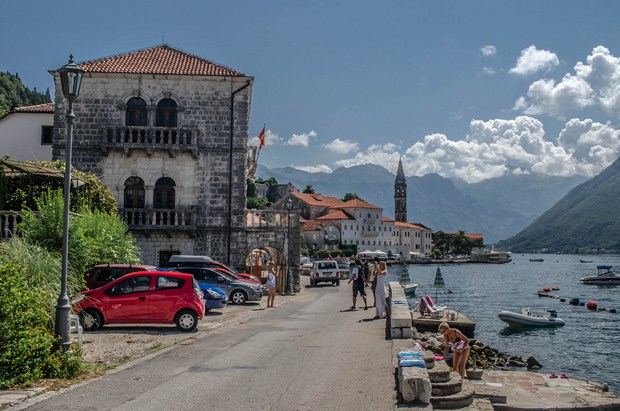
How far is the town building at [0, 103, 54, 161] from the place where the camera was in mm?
33406

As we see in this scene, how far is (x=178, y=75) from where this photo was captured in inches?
1272

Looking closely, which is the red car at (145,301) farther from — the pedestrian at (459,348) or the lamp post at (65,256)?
the pedestrian at (459,348)

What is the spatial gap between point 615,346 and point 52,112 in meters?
32.1

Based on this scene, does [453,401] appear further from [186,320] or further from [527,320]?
[527,320]

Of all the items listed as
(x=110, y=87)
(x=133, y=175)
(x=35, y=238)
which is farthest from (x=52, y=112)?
(x=35, y=238)

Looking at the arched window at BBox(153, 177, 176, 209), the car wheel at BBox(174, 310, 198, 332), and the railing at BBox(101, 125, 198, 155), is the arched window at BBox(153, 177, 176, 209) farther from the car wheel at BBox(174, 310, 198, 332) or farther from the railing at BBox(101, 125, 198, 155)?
the car wheel at BBox(174, 310, 198, 332)

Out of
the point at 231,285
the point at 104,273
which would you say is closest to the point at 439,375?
the point at 104,273

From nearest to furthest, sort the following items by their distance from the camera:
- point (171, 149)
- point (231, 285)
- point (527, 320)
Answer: point (231, 285), point (171, 149), point (527, 320)

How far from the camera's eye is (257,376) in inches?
484

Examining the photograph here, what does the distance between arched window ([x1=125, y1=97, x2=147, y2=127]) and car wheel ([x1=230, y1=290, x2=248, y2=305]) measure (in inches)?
427

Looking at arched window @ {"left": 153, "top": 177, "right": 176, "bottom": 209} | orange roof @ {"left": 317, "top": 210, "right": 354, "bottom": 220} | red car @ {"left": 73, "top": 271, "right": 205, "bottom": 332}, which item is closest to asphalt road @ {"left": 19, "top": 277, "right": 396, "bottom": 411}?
red car @ {"left": 73, "top": 271, "right": 205, "bottom": 332}

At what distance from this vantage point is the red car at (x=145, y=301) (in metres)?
18.3

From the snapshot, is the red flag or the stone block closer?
the stone block

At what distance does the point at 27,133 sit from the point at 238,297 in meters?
15.6
